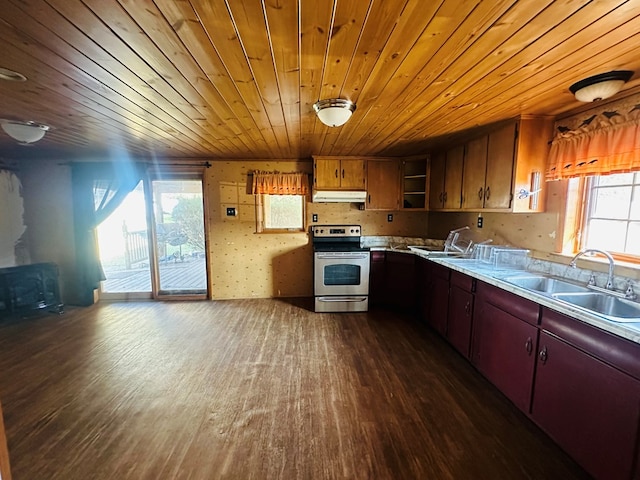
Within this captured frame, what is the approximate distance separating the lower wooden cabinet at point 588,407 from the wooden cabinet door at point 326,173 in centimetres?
300

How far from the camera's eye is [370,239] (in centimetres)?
462

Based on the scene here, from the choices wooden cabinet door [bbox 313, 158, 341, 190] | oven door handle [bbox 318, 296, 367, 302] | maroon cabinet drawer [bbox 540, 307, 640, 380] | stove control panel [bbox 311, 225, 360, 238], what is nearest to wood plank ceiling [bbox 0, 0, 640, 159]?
maroon cabinet drawer [bbox 540, 307, 640, 380]

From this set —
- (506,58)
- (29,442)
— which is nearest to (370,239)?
(506,58)

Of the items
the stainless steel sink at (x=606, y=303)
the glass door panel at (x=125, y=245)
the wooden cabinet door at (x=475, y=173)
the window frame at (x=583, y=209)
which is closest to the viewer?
the stainless steel sink at (x=606, y=303)

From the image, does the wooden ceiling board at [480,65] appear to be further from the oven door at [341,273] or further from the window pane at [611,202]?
the oven door at [341,273]

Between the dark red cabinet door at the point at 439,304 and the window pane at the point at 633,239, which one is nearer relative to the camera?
the window pane at the point at 633,239

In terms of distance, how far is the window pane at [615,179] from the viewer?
78.9 inches

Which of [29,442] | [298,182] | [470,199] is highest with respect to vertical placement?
[298,182]

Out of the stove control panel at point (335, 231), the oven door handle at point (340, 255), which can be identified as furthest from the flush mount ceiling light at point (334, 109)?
the stove control panel at point (335, 231)

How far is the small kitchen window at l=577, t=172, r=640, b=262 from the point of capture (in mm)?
1969

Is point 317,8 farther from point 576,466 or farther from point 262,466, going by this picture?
point 576,466

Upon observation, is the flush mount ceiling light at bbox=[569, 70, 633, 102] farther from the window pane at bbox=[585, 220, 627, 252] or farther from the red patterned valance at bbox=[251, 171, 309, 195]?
the red patterned valance at bbox=[251, 171, 309, 195]

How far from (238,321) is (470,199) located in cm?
314

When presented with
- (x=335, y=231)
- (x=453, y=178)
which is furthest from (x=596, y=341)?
(x=335, y=231)
